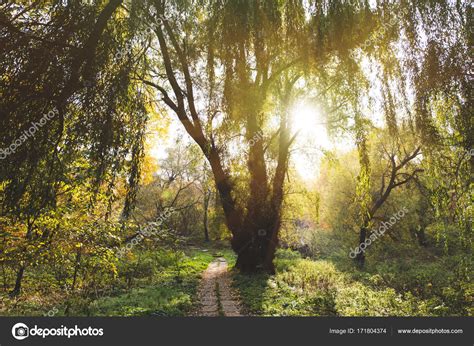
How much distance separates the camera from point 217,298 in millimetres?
9297

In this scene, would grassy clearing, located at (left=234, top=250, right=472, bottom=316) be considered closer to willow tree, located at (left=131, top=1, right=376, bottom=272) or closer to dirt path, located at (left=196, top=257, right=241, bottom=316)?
dirt path, located at (left=196, top=257, right=241, bottom=316)

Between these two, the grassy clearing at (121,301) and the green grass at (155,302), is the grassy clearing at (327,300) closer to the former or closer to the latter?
the green grass at (155,302)

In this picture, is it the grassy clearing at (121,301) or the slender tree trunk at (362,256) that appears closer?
the grassy clearing at (121,301)

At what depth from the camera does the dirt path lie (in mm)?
7610

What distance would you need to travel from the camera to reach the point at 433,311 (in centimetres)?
765

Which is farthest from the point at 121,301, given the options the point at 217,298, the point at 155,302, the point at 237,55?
the point at 237,55

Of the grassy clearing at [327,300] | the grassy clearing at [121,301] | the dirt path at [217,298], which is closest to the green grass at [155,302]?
the grassy clearing at [121,301]

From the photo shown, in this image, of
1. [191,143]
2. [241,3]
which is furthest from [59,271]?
[191,143]

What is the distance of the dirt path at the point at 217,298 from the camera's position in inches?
300

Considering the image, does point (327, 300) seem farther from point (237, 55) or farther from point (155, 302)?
point (237, 55)

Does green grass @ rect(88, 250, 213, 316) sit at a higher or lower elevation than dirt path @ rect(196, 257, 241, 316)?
higher

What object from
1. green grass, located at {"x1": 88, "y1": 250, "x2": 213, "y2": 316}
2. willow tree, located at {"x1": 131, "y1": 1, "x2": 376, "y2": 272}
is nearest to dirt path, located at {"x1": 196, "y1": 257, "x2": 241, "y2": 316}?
green grass, located at {"x1": 88, "y1": 250, "x2": 213, "y2": 316}

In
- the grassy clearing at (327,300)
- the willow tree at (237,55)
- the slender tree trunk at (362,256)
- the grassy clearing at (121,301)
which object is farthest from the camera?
the slender tree trunk at (362,256)

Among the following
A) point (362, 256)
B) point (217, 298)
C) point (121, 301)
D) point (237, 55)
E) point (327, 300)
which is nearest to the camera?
point (237, 55)
